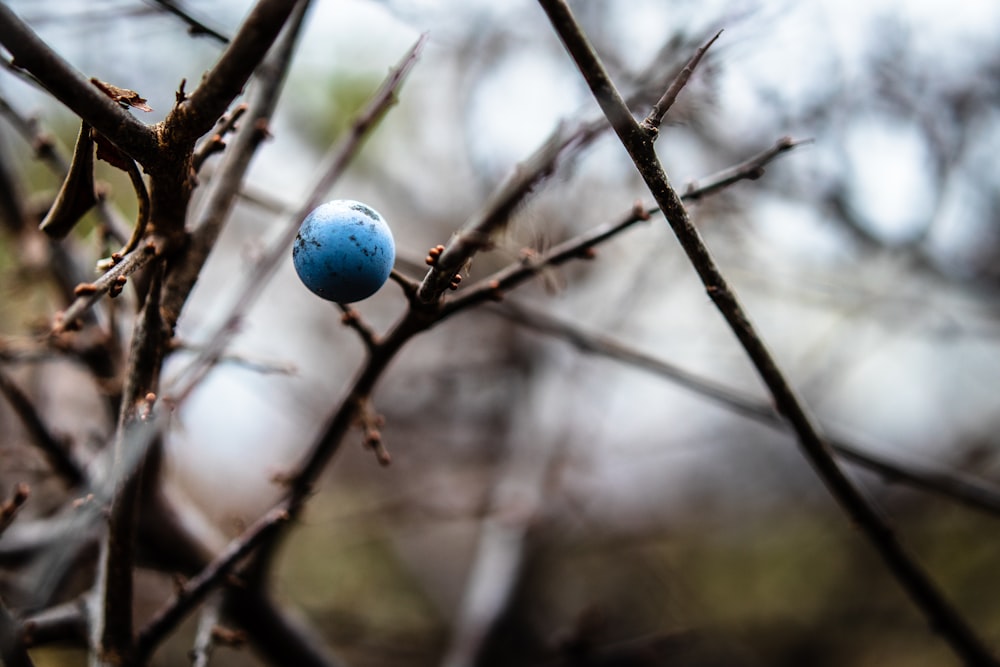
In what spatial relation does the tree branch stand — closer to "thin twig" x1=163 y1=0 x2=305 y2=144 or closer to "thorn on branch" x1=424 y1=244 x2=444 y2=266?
"thin twig" x1=163 y1=0 x2=305 y2=144

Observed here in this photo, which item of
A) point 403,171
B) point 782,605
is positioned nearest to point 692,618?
point 782,605

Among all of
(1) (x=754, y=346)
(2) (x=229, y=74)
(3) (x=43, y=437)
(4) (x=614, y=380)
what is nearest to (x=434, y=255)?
(2) (x=229, y=74)

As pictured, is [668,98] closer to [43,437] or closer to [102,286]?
[102,286]

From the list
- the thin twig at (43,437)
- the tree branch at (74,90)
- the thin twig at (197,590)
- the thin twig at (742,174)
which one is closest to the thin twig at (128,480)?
the thin twig at (197,590)

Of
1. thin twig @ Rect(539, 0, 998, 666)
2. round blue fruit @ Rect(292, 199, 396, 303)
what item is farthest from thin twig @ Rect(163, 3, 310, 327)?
thin twig @ Rect(539, 0, 998, 666)

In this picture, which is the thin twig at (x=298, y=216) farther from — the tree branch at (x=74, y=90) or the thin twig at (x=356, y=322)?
the tree branch at (x=74, y=90)

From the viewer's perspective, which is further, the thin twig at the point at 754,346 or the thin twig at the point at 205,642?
the thin twig at the point at 205,642
